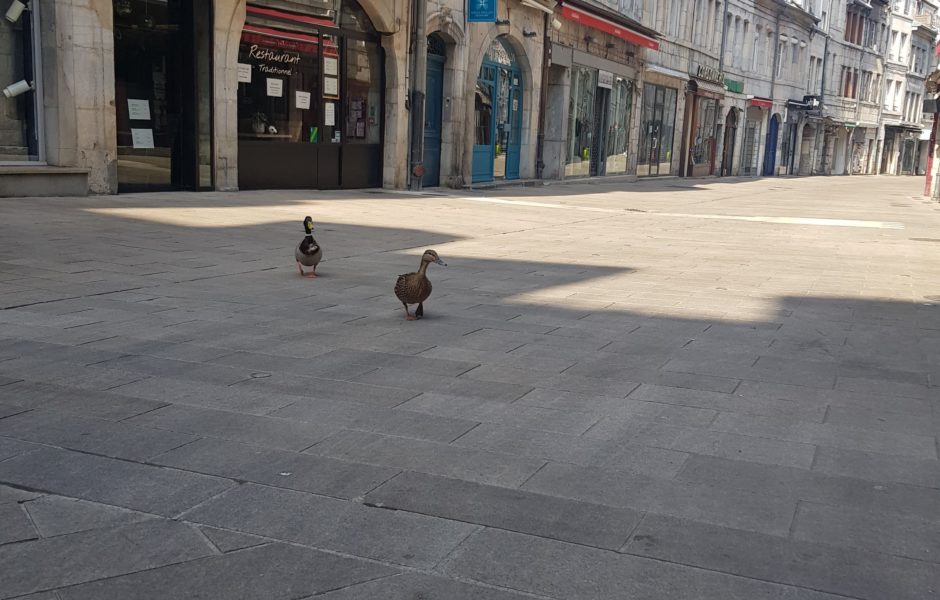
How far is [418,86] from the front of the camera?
20.5 m

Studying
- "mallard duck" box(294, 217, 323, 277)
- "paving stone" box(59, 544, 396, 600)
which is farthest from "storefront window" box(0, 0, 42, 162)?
"paving stone" box(59, 544, 396, 600)

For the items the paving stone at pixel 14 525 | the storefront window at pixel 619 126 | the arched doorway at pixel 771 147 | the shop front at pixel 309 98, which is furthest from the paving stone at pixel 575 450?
the arched doorway at pixel 771 147

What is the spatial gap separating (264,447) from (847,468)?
2478 millimetres

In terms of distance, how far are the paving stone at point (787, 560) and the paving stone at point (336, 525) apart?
664mm

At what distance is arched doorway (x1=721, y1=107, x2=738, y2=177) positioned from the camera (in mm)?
47938

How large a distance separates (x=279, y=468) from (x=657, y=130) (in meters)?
35.9

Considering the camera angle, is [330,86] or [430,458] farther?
[330,86]

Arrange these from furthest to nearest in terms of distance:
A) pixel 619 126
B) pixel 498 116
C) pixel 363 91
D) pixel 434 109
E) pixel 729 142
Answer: pixel 729 142
pixel 619 126
pixel 498 116
pixel 434 109
pixel 363 91

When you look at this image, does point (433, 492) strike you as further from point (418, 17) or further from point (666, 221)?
point (418, 17)

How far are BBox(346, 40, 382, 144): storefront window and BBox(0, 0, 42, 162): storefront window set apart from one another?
707cm

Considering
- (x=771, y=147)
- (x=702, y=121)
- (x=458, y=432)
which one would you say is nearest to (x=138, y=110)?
(x=458, y=432)

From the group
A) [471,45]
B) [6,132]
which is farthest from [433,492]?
[471,45]

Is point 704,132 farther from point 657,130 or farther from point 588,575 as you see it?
point 588,575

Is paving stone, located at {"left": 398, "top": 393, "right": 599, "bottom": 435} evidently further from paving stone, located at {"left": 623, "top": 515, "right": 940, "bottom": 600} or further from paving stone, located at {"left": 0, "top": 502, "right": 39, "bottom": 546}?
paving stone, located at {"left": 0, "top": 502, "right": 39, "bottom": 546}
